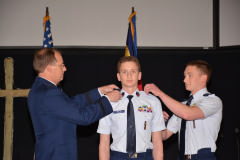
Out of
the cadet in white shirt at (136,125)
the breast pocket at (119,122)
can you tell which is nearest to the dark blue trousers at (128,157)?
the cadet in white shirt at (136,125)

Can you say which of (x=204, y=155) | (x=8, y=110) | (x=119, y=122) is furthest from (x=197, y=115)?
(x=8, y=110)

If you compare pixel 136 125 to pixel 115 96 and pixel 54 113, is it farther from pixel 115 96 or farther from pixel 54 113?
pixel 54 113

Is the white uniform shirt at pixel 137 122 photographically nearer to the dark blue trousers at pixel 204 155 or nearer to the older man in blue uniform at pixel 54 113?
the older man in blue uniform at pixel 54 113

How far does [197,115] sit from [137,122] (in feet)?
2.16

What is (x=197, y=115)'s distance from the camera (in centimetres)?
250

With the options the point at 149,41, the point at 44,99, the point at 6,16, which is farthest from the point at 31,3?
the point at 44,99

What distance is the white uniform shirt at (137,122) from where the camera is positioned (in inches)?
91.3

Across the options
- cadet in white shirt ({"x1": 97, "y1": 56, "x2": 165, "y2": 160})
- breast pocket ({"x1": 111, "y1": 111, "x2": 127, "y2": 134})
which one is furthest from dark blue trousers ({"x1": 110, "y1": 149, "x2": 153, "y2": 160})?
breast pocket ({"x1": 111, "y1": 111, "x2": 127, "y2": 134})

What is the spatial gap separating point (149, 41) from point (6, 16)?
2.94 m

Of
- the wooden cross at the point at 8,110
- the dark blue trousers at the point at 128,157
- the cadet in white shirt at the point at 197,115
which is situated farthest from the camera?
the wooden cross at the point at 8,110

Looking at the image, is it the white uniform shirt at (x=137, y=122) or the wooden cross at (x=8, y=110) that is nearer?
the white uniform shirt at (x=137, y=122)

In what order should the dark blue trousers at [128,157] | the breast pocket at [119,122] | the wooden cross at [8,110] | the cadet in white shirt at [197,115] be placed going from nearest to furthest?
1. the dark blue trousers at [128,157]
2. the breast pocket at [119,122]
3. the cadet in white shirt at [197,115]
4. the wooden cross at [8,110]

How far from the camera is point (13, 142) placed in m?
4.58

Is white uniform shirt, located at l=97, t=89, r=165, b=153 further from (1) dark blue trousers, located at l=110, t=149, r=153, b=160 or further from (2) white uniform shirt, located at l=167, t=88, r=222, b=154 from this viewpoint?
(2) white uniform shirt, located at l=167, t=88, r=222, b=154
